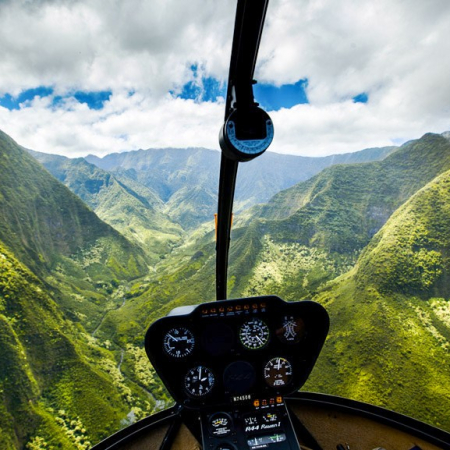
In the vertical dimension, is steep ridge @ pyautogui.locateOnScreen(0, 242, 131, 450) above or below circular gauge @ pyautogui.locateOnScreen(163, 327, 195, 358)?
below

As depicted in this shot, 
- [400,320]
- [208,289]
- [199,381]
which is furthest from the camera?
[208,289]

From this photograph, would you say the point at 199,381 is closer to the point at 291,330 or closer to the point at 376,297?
the point at 291,330

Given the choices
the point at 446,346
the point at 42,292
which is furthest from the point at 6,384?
the point at 446,346

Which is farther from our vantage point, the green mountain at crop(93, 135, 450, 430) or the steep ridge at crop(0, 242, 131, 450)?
the green mountain at crop(93, 135, 450, 430)

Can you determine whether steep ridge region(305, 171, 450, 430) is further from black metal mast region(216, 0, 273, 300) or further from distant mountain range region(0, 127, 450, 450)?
black metal mast region(216, 0, 273, 300)

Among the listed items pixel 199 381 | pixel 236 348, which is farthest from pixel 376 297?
pixel 199 381

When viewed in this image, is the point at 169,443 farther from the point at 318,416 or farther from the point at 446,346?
the point at 446,346

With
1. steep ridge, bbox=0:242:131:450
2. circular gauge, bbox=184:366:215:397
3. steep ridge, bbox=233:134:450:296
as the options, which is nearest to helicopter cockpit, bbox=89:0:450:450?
circular gauge, bbox=184:366:215:397
